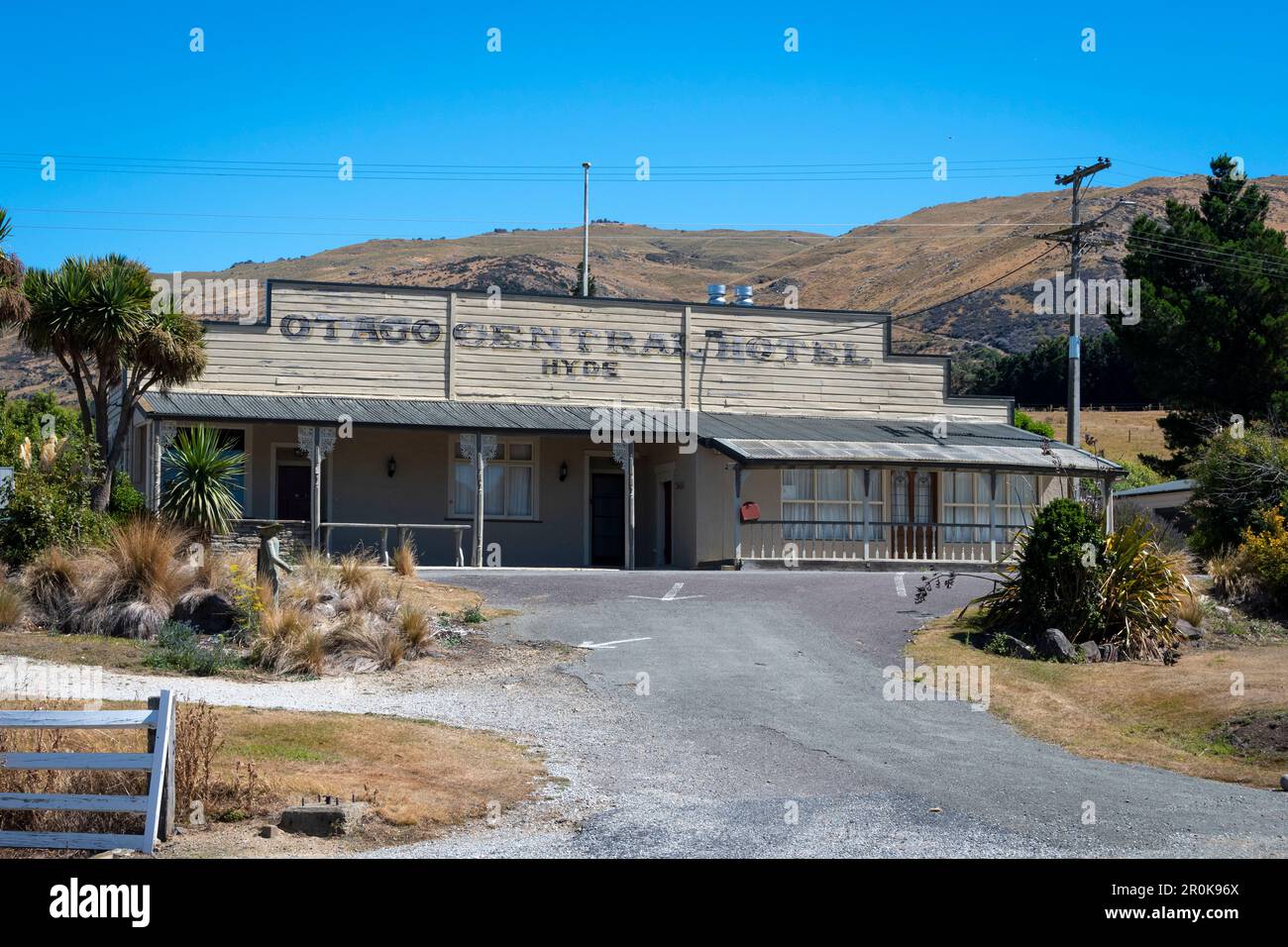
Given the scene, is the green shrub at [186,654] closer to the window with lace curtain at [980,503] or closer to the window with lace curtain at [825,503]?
the window with lace curtain at [825,503]

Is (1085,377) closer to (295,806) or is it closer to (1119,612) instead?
(1119,612)

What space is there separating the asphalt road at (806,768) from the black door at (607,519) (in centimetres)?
913

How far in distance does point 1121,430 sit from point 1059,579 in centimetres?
4429

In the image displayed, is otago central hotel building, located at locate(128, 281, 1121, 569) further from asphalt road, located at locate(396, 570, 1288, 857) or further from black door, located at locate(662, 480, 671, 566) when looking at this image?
asphalt road, located at locate(396, 570, 1288, 857)

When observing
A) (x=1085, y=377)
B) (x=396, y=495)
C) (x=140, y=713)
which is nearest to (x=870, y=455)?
(x=396, y=495)

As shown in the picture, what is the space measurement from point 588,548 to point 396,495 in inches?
163

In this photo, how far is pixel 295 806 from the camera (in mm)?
9297

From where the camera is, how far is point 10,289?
19438 millimetres

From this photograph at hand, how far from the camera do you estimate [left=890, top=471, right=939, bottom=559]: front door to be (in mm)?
27797

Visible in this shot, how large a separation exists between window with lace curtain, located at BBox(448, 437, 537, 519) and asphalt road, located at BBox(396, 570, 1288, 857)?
27.3 feet

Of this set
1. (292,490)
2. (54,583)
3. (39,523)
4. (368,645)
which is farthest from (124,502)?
(292,490)

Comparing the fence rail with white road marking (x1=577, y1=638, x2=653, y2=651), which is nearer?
white road marking (x1=577, y1=638, x2=653, y2=651)

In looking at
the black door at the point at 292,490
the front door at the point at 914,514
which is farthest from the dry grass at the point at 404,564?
the front door at the point at 914,514

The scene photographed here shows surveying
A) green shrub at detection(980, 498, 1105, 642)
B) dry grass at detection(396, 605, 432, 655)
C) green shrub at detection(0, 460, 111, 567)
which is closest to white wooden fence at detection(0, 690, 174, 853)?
dry grass at detection(396, 605, 432, 655)
